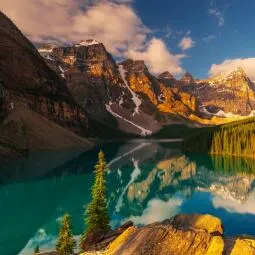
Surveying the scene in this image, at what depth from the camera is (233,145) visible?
595ft

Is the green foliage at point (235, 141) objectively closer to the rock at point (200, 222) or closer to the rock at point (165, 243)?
the rock at point (200, 222)

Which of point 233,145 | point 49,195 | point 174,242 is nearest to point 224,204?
point 49,195

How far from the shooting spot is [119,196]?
7944cm

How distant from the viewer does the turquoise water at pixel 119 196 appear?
5203 centimetres

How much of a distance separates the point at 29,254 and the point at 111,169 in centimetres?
8280

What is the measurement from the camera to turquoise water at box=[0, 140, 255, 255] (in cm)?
5203

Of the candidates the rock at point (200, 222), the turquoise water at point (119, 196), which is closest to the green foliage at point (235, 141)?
the turquoise water at point (119, 196)

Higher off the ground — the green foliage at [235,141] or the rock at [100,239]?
the green foliage at [235,141]

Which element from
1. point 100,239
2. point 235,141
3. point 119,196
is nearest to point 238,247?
point 100,239

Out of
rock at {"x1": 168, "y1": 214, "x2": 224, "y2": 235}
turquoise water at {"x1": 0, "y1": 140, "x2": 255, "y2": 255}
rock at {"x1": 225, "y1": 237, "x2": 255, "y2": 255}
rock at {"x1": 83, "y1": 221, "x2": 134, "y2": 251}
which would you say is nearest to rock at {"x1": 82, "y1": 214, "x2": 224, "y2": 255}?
rock at {"x1": 225, "y1": 237, "x2": 255, "y2": 255}

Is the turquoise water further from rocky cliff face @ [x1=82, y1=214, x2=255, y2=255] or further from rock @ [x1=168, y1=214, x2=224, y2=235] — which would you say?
rocky cliff face @ [x1=82, y1=214, x2=255, y2=255]

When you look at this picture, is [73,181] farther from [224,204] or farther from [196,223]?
[196,223]

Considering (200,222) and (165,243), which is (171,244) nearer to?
(165,243)

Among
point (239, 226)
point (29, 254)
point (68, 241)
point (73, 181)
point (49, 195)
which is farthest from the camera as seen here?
point (73, 181)
